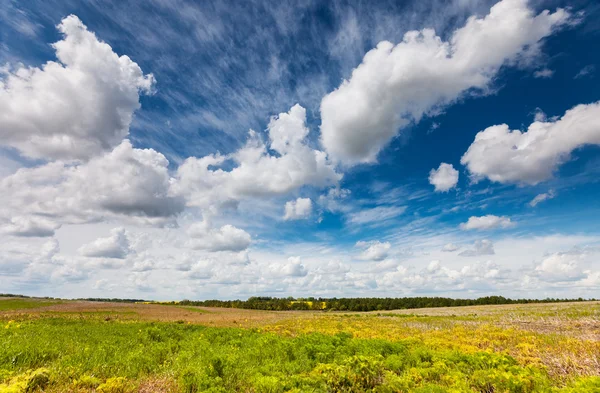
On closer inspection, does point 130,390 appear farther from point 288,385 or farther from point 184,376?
point 288,385

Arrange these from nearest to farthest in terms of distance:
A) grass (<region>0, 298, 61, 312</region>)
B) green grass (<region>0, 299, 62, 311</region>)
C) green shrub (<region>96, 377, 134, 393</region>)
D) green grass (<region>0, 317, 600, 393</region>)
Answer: green shrub (<region>96, 377, 134, 393</region>), green grass (<region>0, 317, 600, 393</region>), grass (<region>0, 298, 61, 312</region>), green grass (<region>0, 299, 62, 311</region>)

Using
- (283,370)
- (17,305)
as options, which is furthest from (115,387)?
(17,305)

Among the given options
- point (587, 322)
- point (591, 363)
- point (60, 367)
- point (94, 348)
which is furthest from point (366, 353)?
point (587, 322)

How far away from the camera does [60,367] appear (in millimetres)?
9500

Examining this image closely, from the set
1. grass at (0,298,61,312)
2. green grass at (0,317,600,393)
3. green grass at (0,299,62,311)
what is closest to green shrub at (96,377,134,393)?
green grass at (0,317,600,393)

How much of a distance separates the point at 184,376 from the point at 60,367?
4.11m

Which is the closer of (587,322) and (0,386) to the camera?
(0,386)

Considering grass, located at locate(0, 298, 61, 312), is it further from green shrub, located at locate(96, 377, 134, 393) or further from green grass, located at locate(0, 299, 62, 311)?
green shrub, located at locate(96, 377, 134, 393)

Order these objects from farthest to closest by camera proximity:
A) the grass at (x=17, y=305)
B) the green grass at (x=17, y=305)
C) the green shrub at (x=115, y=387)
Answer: the green grass at (x=17, y=305), the grass at (x=17, y=305), the green shrub at (x=115, y=387)

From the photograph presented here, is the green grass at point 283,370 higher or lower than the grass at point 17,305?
lower

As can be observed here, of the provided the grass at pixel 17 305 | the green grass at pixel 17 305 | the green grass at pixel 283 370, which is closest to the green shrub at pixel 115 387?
the green grass at pixel 283 370

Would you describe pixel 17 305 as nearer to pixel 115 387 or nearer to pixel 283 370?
pixel 115 387

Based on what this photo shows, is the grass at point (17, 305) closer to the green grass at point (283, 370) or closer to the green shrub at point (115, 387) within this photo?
the green grass at point (283, 370)

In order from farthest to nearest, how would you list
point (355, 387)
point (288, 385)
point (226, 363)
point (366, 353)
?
point (366, 353) < point (226, 363) < point (355, 387) < point (288, 385)
